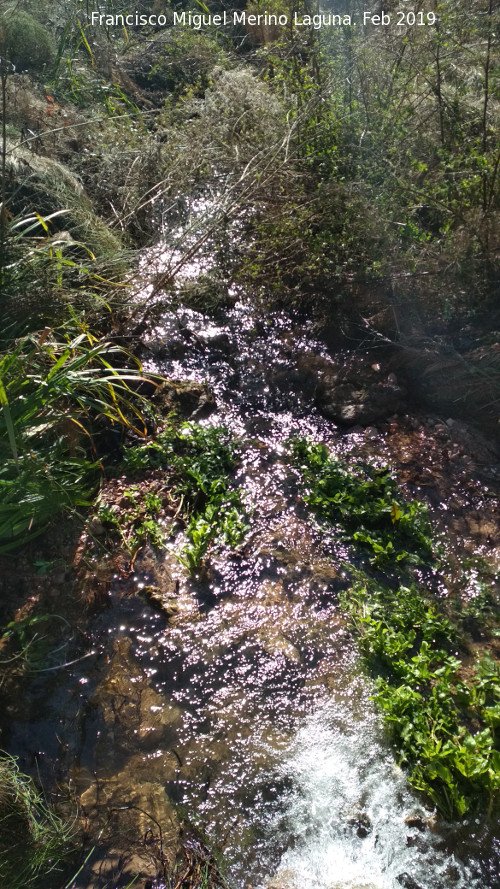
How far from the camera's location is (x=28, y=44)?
739 centimetres

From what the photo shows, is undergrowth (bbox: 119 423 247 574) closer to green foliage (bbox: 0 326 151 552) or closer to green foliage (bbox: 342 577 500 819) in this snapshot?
green foliage (bbox: 0 326 151 552)

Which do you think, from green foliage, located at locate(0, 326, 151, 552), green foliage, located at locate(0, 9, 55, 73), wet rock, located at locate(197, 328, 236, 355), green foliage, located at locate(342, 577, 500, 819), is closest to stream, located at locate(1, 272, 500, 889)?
green foliage, located at locate(342, 577, 500, 819)

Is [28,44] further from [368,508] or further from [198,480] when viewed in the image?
[368,508]

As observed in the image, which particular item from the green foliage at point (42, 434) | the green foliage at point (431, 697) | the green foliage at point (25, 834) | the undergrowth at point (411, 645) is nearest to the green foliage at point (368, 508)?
the undergrowth at point (411, 645)

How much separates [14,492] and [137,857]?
5.88 feet

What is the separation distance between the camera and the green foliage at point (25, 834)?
232 cm

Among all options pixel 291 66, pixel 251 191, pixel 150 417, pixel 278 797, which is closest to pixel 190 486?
pixel 150 417

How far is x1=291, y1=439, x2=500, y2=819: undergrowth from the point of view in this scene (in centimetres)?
251

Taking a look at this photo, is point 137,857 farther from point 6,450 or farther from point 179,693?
point 6,450

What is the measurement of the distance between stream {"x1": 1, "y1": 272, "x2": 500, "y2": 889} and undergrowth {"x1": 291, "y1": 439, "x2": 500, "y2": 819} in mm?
96

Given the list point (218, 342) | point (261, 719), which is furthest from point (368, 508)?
point (218, 342)

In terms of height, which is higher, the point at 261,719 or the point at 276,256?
the point at 276,256

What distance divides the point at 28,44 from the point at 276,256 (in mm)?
4873

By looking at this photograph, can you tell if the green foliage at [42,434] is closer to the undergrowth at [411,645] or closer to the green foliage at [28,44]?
the undergrowth at [411,645]
